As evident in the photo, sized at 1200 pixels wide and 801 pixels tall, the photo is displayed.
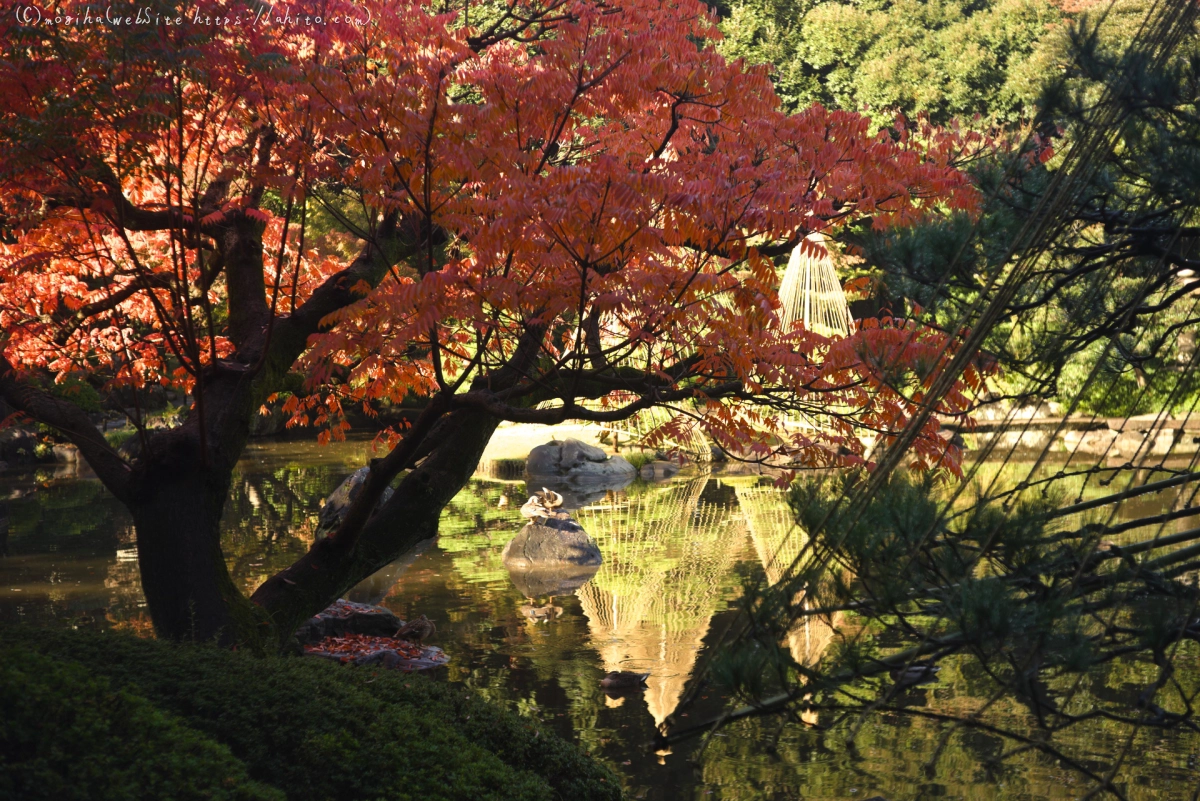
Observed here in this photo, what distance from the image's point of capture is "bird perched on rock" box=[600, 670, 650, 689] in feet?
20.6

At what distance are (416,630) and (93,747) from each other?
16.0 ft

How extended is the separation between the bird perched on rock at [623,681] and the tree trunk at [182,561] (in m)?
2.23

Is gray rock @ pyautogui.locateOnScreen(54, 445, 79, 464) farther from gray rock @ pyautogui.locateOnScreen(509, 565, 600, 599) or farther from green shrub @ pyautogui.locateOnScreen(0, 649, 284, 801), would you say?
green shrub @ pyautogui.locateOnScreen(0, 649, 284, 801)

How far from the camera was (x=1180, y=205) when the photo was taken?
193cm

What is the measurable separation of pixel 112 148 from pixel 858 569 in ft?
15.5

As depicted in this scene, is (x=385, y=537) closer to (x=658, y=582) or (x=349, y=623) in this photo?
(x=349, y=623)

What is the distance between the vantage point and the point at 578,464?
15.9 m

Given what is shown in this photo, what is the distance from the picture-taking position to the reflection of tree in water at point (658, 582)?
6855 mm

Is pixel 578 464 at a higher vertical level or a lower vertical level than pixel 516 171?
lower

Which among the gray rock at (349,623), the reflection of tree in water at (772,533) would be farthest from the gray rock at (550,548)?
the gray rock at (349,623)

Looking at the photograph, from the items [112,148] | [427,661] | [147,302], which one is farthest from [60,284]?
[427,661]

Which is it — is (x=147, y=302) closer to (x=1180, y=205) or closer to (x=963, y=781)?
(x=963, y=781)

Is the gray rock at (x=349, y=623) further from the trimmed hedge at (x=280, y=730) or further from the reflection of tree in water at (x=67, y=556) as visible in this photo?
the trimmed hedge at (x=280, y=730)

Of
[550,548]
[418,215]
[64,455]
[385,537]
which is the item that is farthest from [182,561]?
[64,455]
